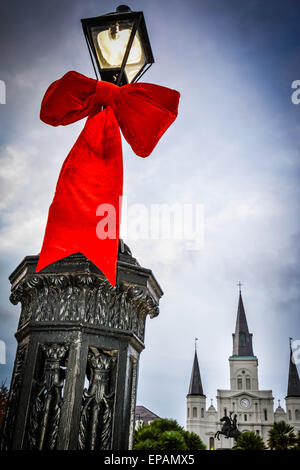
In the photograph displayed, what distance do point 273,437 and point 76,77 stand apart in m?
35.7

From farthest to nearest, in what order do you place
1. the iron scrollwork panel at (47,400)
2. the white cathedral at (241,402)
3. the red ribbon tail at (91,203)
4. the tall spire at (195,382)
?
the tall spire at (195,382)
the white cathedral at (241,402)
the red ribbon tail at (91,203)
the iron scrollwork panel at (47,400)

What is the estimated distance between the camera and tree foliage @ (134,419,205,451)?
29889 mm

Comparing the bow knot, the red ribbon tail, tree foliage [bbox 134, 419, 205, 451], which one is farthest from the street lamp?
tree foliage [bbox 134, 419, 205, 451]

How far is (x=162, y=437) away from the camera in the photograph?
3225 centimetres

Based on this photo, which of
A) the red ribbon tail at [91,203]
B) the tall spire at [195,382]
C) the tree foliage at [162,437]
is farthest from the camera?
the tall spire at [195,382]

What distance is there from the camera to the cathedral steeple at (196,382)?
68125mm

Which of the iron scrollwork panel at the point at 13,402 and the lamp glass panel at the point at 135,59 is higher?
the lamp glass panel at the point at 135,59

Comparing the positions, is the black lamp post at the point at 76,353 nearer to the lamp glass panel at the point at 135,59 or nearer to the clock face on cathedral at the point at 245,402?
the lamp glass panel at the point at 135,59

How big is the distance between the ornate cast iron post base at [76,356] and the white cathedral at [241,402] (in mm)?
68523

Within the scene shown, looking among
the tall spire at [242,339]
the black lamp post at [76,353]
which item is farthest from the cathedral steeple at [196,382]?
the black lamp post at [76,353]

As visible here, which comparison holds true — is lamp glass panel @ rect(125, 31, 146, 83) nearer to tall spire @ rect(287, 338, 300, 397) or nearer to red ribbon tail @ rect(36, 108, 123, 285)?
red ribbon tail @ rect(36, 108, 123, 285)
